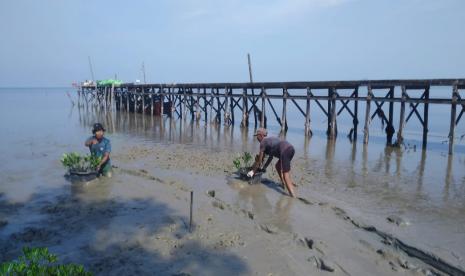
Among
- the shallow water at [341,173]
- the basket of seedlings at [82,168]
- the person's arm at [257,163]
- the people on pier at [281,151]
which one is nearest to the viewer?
the shallow water at [341,173]

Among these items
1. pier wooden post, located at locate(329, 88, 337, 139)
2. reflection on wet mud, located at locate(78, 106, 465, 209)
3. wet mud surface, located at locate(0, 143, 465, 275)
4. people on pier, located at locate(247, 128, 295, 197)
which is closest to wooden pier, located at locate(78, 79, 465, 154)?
pier wooden post, located at locate(329, 88, 337, 139)

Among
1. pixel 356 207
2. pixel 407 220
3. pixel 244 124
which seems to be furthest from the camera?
pixel 244 124

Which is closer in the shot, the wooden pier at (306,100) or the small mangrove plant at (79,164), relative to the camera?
the small mangrove plant at (79,164)

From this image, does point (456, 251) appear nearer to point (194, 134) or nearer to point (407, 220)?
point (407, 220)

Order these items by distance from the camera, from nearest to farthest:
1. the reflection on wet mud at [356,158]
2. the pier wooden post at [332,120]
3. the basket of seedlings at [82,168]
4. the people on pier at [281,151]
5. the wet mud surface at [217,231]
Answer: the wet mud surface at [217,231] < the people on pier at [281,151] < the basket of seedlings at [82,168] < the reflection on wet mud at [356,158] < the pier wooden post at [332,120]

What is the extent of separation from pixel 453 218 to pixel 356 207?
1.65m

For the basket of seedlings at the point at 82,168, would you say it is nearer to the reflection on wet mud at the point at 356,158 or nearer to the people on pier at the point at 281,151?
the people on pier at the point at 281,151

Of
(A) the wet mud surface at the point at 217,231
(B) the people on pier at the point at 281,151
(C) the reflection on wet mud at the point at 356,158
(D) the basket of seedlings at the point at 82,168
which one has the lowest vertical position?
(C) the reflection on wet mud at the point at 356,158

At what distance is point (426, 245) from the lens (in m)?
5.71

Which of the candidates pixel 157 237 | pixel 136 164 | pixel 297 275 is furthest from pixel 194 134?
pixel 297 275

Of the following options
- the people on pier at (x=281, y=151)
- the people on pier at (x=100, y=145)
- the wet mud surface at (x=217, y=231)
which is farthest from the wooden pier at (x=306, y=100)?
the people on pier at (x=100, y=145)

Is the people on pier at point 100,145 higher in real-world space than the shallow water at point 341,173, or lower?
higher

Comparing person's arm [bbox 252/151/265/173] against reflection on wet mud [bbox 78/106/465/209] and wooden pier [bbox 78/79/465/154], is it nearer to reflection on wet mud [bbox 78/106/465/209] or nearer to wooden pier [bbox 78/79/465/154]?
reflection on wet mud [bbox 78/106/465/209]

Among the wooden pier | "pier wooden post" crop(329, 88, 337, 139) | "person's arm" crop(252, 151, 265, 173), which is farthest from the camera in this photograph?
"pier wooden post" crop(329, 88, 337, 139)
